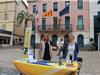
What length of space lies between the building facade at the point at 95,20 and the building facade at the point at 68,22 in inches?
33.4

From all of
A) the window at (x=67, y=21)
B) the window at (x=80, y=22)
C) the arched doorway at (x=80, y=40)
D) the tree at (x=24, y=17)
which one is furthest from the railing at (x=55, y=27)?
the tree at (x=24, y=17)

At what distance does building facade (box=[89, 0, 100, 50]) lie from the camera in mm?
36594

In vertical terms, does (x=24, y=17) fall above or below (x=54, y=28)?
above

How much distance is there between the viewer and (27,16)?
45031 mm

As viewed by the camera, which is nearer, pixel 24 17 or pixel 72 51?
pixel 72 51

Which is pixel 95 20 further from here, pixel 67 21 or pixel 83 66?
pixel 83 66

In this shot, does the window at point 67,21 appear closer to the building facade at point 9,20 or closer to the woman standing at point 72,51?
the building facade at point 9,20

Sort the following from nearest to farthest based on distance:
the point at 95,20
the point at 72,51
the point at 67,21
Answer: the point at 72,51 → the point at 95,20 → the point at 67,21

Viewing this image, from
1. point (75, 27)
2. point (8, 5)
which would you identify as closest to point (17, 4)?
point (8, 5)

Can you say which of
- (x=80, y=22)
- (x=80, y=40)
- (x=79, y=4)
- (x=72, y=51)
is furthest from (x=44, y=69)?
(x=79, y=4)

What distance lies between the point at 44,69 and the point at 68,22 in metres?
33.2

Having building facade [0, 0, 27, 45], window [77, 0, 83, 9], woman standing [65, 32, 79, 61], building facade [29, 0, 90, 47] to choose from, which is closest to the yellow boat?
woman standing [65, 32, 79, 61]

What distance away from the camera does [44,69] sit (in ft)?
21.7

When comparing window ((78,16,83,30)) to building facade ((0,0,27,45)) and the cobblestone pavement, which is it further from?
the cobblestone pavement
